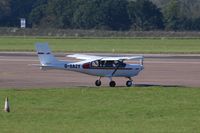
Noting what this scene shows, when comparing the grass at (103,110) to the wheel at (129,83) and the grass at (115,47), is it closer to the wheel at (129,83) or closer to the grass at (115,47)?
the wheel at (129,83)

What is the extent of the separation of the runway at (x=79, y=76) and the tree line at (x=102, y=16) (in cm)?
8856

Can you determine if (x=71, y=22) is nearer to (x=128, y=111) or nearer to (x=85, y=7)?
(x=85, y=7)

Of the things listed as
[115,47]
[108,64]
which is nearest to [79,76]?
[108,64]

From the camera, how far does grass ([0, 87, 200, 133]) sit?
24453mm

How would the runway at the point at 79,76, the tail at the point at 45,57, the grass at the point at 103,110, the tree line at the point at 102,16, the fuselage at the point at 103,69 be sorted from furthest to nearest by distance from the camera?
the tree line at the point at 102,16
the runway at the point at 79,76
the fuselage at the point at 103,69
the tail at the point at 45,57
the grass at the point at 103,110

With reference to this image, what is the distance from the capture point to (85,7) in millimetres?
154125

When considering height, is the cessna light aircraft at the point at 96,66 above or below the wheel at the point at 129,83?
above

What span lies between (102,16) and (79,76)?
340 feet

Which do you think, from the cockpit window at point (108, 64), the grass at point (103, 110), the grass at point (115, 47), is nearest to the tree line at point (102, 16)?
the grass at point (115, 47)

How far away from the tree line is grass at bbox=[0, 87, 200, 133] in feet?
373

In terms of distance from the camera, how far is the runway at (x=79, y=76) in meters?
42.0

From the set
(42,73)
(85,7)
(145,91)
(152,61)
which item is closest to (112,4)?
(85,7)

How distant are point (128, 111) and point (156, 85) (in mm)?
12933

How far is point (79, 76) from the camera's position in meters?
47.5
